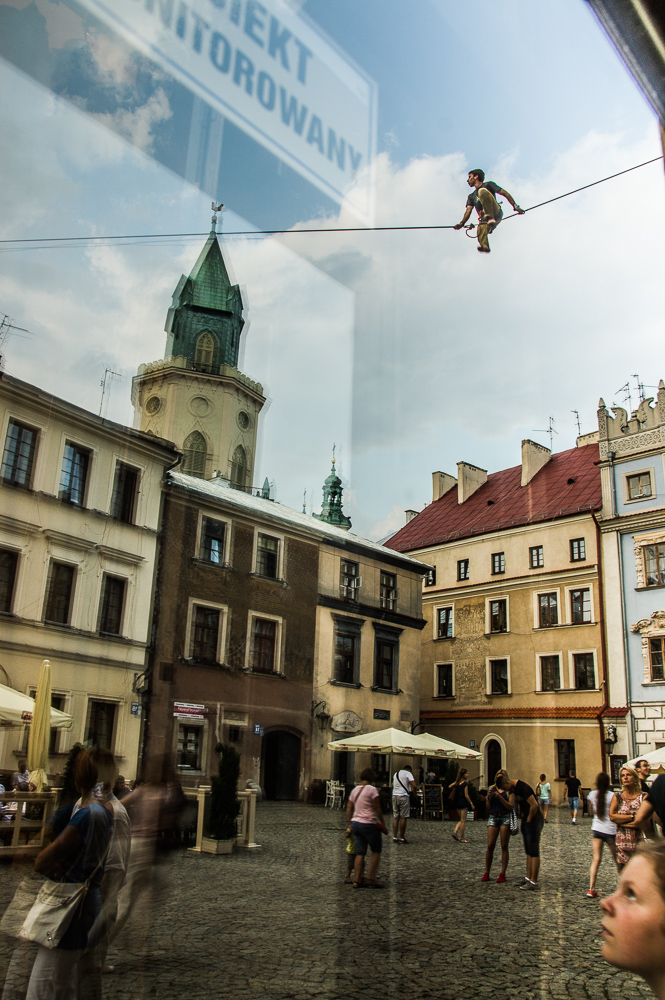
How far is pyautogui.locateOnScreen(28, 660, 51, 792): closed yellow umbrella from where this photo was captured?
226 centimetres

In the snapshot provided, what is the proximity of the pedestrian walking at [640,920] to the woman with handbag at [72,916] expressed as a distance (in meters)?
1.33

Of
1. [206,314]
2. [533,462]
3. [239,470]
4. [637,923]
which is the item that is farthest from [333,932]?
[533,462]

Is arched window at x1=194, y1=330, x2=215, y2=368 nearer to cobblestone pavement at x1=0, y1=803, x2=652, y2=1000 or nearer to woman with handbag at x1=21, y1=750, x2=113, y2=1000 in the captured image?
woman with handbag at x1=21, y1=750, x2=113, y2=1000

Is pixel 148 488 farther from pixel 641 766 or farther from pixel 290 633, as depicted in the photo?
pixel 641 766

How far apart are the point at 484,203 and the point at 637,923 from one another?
3.56 m

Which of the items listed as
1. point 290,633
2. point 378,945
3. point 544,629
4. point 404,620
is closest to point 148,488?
point 290,633

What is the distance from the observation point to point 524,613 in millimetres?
11734

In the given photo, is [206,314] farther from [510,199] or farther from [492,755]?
[492,755]

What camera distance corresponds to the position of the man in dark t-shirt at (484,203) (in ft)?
12.4

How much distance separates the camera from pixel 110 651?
100 inches

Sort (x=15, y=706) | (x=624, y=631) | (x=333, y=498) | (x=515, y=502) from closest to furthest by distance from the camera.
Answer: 1. (x=15, y=706)
2. (x=333, y=498)
3. (x=515, y=502)
4. (x=624, y=631)

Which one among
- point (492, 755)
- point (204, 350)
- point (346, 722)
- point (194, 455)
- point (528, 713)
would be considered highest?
point (204, 350)

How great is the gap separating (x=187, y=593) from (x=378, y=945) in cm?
198

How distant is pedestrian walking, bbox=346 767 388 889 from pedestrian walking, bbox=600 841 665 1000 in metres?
4.32
